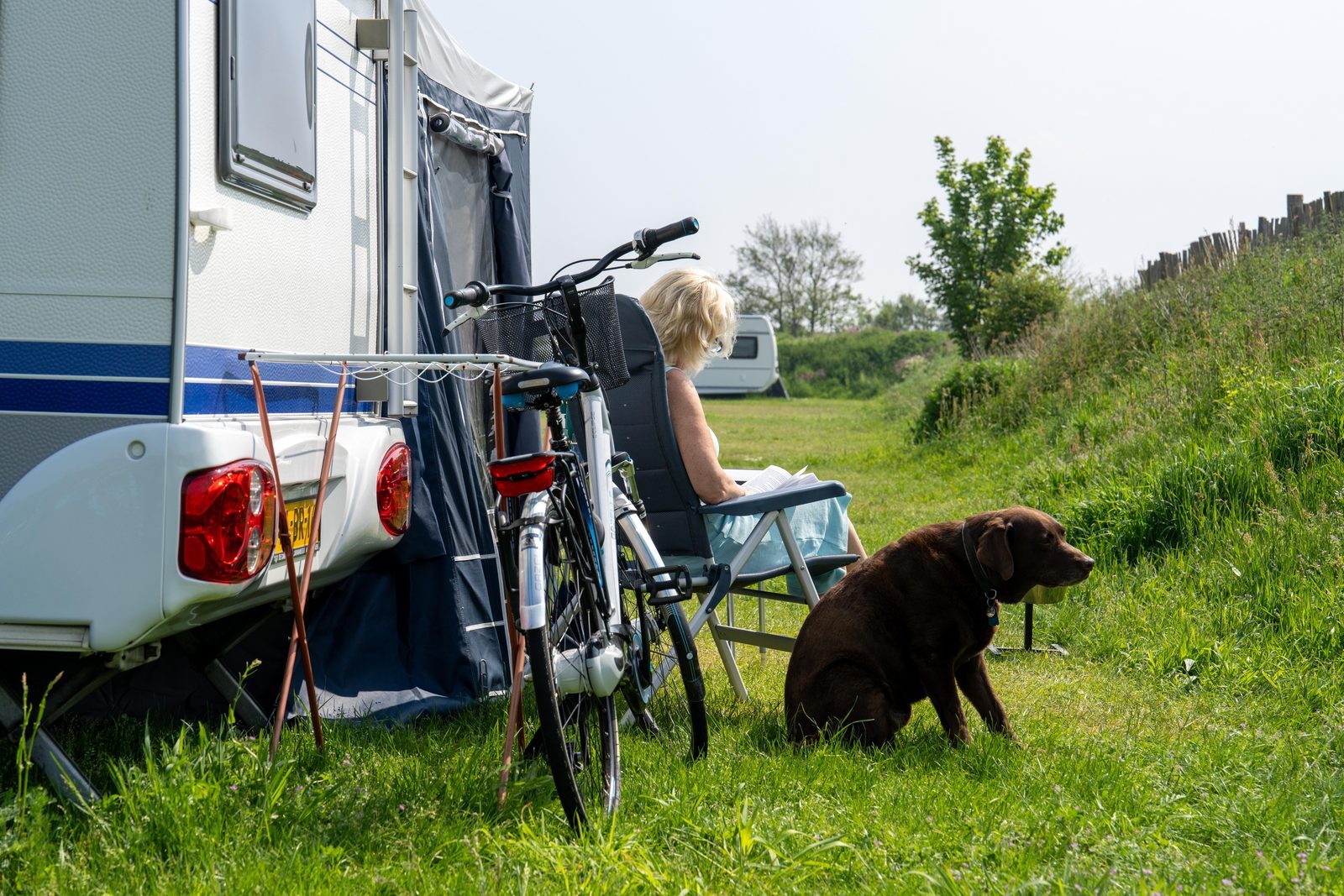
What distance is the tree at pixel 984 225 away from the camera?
25750 mm

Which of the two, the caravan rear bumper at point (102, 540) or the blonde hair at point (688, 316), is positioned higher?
the blonde hair at point (688, 316)

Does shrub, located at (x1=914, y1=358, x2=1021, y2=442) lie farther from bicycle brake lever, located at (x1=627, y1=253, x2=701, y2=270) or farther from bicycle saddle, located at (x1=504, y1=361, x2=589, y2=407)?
bicycle saddle, located at (x1=504, y1=361, x2=589, y2=407)

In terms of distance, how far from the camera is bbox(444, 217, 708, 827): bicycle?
2688 millimetres

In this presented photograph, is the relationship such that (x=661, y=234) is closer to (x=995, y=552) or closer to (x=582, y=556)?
(x=582, y=556)

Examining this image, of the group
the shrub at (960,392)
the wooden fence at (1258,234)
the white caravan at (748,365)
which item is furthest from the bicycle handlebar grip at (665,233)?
the white caravan at (748,365)

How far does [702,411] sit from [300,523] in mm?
1547

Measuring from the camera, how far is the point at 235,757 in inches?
116

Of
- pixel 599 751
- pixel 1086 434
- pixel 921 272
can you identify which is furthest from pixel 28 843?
Answer: pixel 921 272

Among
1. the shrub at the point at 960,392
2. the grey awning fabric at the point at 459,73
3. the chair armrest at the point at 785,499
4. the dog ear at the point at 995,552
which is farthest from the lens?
the shrub at the point at 960,392

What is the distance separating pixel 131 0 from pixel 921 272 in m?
25.0

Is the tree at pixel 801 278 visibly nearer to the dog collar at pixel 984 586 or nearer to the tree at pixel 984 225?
the tree at pixel 984 225

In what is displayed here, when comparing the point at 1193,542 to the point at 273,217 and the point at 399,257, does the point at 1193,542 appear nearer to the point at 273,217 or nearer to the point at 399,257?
the point at 399,257

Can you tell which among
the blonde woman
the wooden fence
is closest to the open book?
the blonde woman

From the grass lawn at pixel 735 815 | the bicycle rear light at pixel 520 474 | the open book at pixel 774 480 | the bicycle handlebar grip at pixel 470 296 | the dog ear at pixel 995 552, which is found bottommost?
the grass lawn at pixel 735 815
